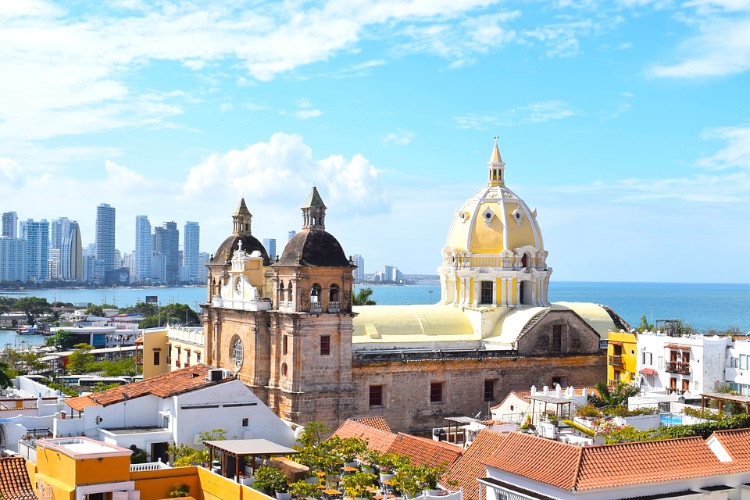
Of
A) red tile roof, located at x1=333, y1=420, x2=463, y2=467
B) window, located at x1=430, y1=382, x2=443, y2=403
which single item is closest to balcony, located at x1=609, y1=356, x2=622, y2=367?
window, located at x1=430, y1=382, x2=443, y2=403

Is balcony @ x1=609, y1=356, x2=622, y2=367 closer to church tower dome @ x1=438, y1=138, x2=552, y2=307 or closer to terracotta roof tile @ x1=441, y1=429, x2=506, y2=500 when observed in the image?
church tower dome @ x1=438, y1=138, x2=552, y2=307

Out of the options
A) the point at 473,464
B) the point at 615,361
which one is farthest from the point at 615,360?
the point at 473,464

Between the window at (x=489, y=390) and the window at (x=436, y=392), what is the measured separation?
9.09 ft

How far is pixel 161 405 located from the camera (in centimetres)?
3441

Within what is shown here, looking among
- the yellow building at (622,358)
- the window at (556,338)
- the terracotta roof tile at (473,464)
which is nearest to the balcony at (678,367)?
the yellow building at (622,358)

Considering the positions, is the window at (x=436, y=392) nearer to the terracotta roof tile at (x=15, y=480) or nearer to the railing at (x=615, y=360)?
the railing at (x=615, y=360)

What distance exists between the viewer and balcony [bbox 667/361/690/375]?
143ft

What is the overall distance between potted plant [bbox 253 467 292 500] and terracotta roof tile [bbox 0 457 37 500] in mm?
5923

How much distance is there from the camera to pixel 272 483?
24.8 m

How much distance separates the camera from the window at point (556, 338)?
52.9 m

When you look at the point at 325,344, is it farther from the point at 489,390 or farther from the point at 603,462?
the point at 603,462

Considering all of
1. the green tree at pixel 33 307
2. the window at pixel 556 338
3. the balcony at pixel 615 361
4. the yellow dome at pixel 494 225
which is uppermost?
the yellow dome at pixel 494 225

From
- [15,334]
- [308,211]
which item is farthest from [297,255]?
[15,334]

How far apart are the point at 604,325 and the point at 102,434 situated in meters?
34.3
